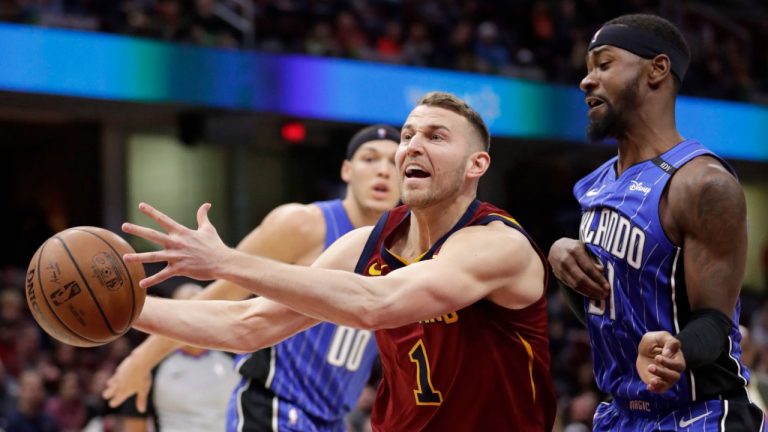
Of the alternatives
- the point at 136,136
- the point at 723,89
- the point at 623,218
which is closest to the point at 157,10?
the point at 136,136

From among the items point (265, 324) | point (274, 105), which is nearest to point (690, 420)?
point (265, 324)

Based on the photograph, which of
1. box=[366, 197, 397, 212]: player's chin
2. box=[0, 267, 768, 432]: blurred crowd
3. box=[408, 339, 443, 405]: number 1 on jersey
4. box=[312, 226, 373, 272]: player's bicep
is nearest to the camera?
box=[408, 339, 443, 405]: number 1 on jersey

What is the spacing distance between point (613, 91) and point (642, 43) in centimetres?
19

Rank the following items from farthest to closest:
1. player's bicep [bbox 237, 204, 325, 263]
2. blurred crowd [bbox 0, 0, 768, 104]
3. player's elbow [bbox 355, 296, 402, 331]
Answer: blurred crowd [bbox 0, 0, 768, 104]
player's bicep [bbox 237, 204, 325, 263]
player's elbow [bbox 355, 296, 402, 331]

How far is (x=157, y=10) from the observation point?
13.8 m

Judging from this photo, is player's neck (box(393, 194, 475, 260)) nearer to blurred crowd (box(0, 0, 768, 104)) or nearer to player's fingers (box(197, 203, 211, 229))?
player's fingers (box(197, 203, 211, 229))

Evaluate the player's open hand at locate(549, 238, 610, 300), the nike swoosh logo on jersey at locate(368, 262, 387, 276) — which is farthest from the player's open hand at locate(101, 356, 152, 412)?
the player's open hand at locate(549, 238, 610, 300)

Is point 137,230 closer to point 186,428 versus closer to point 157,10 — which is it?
point 186,428

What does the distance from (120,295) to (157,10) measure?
10496 millimetres

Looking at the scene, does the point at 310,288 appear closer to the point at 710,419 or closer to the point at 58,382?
the point at 710,419

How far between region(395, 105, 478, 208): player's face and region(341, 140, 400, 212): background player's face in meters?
1.71

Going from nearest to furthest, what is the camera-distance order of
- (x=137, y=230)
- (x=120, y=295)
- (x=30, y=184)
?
1. (x=137, y=230)
2. (x=120, y=295)
3. (x=30, y=184)

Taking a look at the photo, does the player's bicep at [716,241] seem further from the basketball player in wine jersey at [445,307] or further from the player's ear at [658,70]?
the basketball player in wine jersey at [445,307]

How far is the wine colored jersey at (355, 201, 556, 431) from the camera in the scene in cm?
399
